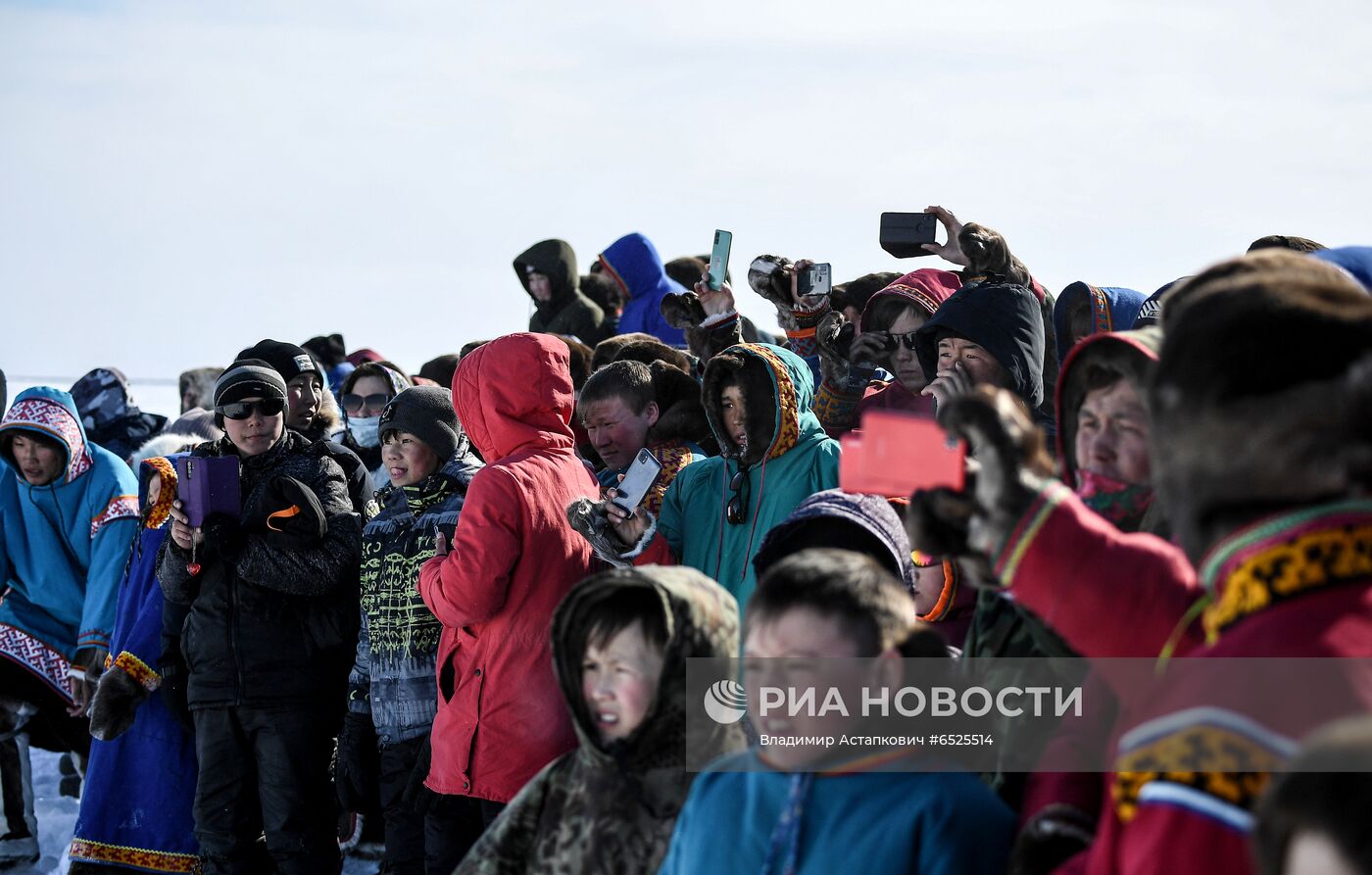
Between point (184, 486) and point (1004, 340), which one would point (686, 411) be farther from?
point (184, 486)

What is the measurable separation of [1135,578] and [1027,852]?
0.42 metres

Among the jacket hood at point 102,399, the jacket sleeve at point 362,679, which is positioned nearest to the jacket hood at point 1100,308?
the jacket sleeve at point 362,679

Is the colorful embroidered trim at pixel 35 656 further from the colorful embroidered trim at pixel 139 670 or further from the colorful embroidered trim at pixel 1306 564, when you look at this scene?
the colorful embroidered trim at pixel 1306 564

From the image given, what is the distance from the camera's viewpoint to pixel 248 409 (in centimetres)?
533

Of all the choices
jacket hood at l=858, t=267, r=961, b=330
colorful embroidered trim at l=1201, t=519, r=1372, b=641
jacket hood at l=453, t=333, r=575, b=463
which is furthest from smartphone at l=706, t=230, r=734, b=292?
colorful embroidered trim at l=1201, t=519, r=1372, b=641

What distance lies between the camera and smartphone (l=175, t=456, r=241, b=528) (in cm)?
508

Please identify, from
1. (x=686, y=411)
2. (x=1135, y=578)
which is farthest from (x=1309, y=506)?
(x=686, y=411)

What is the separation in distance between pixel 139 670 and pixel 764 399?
291 cm

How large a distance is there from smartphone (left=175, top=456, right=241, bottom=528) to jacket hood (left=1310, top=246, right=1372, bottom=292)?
3.81 meters

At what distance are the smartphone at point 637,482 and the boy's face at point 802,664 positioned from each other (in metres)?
1.76

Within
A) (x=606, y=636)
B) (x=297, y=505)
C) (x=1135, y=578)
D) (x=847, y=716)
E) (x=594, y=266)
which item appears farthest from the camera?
(x=594, y=266)

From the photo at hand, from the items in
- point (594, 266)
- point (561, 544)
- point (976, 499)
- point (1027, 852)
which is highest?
point (594, 266)

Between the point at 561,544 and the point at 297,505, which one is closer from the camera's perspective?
the point at 561,544

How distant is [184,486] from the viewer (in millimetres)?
5148
